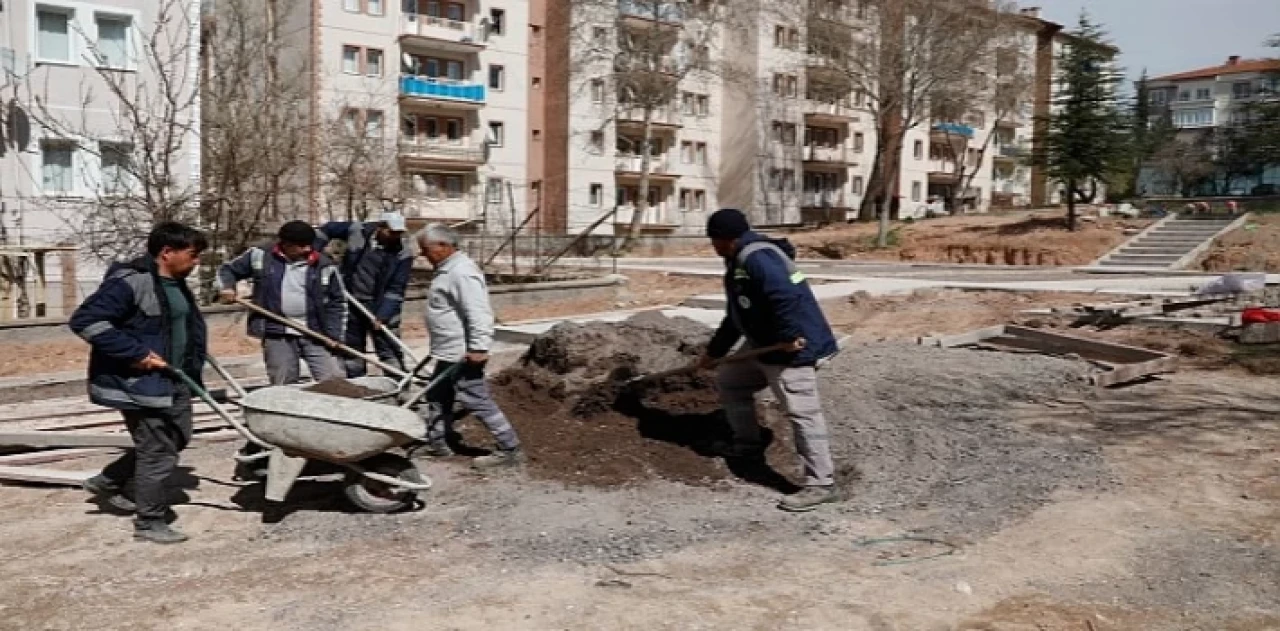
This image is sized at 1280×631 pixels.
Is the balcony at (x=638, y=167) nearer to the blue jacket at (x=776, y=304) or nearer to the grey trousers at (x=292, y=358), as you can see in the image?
the grey trousers at (x=292, y=358)

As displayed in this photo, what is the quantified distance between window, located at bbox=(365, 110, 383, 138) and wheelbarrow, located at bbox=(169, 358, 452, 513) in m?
16.6

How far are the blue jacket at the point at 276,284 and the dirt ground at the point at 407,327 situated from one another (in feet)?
15.1

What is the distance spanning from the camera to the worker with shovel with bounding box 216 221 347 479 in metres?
6.93

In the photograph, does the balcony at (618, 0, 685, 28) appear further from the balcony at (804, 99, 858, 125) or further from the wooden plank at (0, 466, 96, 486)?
the wooden plank at (0, 466, 96, 486)

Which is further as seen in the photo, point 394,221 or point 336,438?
point 394,221

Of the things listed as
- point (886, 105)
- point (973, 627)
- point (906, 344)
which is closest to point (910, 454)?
point (973, 627)

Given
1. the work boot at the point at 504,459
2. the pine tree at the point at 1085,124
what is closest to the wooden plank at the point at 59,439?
the work boot at the point at 504,459

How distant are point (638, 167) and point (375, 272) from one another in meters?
40.3

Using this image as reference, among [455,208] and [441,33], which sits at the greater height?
[441,33]

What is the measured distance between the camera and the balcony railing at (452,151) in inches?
1583

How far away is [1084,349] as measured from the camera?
1034cm

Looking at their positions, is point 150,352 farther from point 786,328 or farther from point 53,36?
point 53,36

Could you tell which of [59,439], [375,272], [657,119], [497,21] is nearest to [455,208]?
[497,21]

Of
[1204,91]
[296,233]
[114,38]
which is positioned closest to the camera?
[296,233]
